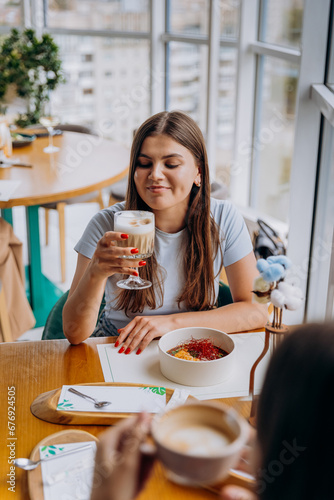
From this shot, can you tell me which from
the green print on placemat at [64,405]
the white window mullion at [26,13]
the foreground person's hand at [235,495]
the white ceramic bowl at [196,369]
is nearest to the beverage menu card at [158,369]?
the white ceramic bowl at [196,369]

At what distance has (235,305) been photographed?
151cm

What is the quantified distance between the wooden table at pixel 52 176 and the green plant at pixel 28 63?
1456 mm

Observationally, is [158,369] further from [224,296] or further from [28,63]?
[28,63]

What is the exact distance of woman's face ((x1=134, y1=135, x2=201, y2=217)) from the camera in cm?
148

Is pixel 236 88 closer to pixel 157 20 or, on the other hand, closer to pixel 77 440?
pixel 157 20

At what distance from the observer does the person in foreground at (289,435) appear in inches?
14.5

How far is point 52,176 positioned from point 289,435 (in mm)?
2612

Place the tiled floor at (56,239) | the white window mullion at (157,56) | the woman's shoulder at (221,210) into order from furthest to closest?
the white window mullion at (157,56) < the tiled floor at (56,239) < the woman's shoulder at (221,210)

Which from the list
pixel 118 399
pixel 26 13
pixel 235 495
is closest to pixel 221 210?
pixel 118 399

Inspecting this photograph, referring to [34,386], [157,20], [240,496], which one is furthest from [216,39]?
[240,496]

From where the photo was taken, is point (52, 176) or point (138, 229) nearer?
point (138, 229)

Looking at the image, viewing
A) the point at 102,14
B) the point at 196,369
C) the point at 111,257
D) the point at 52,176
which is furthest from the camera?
the point at 102,14

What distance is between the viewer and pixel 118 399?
1.07 metres

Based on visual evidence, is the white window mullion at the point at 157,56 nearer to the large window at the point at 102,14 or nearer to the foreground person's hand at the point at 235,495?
the large window at the point at 102,14
